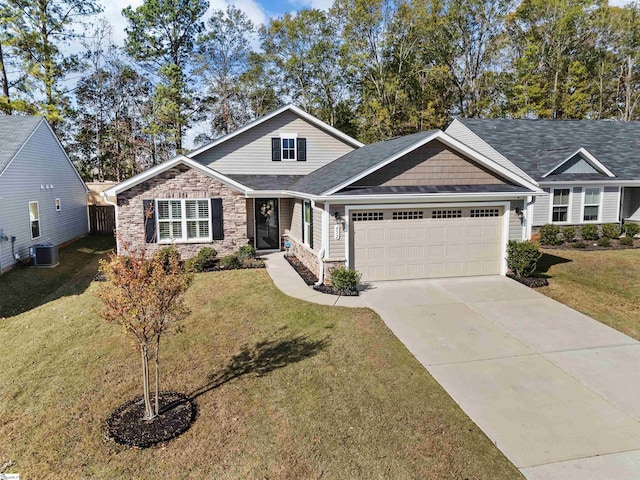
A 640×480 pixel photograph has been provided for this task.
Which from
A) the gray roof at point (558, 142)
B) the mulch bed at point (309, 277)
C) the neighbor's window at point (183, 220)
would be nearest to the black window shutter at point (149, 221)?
the neighbor's window at point (183, 220)

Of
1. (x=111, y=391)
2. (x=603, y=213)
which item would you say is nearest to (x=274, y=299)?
(x=111, y=391)

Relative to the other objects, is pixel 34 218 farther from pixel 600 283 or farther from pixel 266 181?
pixel 600 283

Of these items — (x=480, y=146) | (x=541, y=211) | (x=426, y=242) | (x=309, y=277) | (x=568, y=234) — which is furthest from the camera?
(x=480, y=146)

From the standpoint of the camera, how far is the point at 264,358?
7.43 meters

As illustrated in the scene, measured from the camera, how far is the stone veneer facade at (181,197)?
14.1 meters

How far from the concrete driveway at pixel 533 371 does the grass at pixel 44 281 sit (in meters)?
8.92

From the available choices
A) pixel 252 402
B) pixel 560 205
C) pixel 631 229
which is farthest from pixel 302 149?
pixel 631 229

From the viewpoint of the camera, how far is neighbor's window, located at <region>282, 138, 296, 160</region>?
1817 cm

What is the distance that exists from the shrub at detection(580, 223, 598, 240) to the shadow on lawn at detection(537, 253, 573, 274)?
331 cm

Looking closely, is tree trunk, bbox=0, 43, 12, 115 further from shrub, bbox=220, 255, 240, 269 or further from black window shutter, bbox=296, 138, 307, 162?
shrub, bbox=220, 255, 240, 269

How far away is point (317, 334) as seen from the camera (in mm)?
8414

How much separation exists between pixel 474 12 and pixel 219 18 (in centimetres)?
1961

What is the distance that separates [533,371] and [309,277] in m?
6.93

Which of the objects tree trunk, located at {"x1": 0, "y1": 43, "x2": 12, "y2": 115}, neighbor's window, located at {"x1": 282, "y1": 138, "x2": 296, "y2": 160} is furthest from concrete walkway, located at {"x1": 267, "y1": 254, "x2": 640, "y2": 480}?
tree trunk, located at {"x1": 0, "y1": 43, "x2": 12, "y2": 115}
